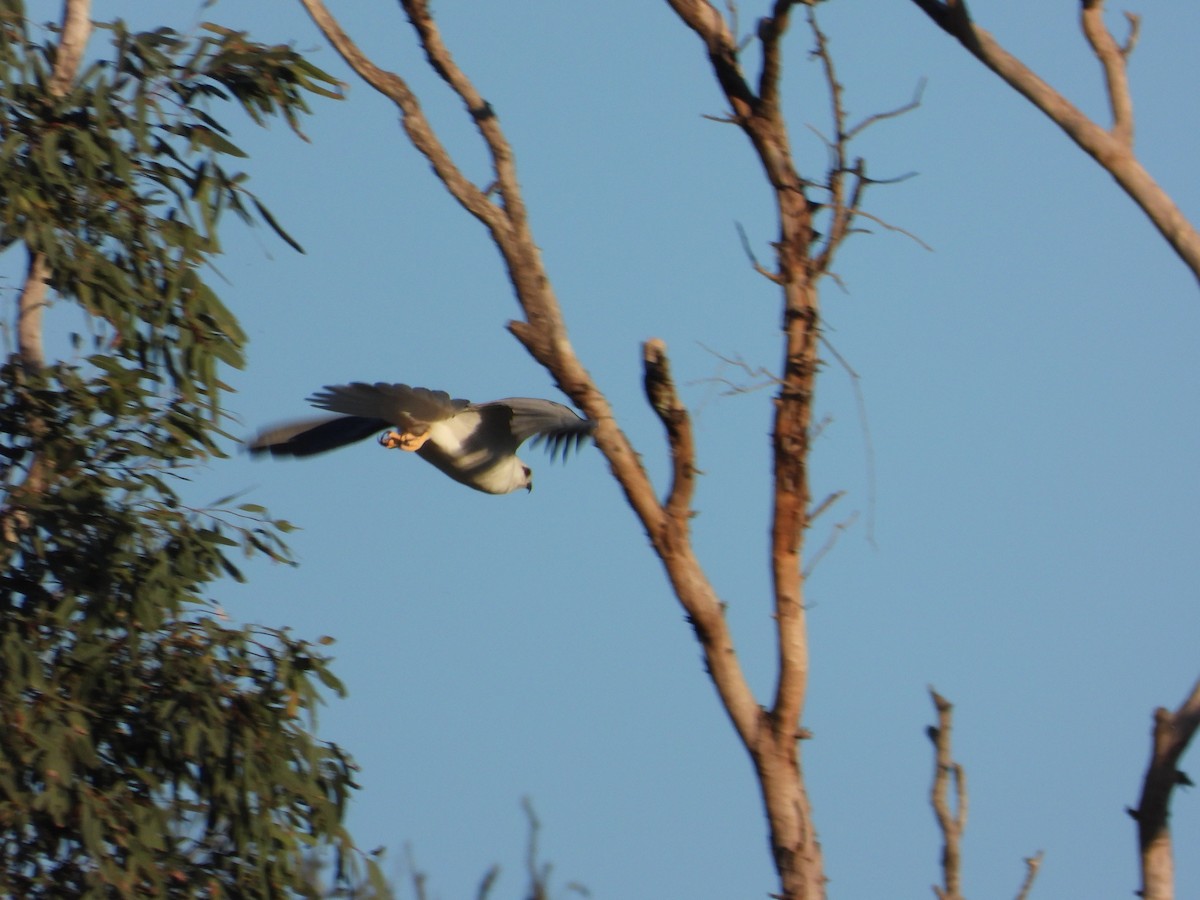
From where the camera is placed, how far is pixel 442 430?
5469 millimetres

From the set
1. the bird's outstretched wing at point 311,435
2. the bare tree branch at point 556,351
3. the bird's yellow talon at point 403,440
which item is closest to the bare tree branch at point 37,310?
the bird's outstretched wing at point 311,435

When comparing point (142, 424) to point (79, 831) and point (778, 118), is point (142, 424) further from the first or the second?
point (778, 118)

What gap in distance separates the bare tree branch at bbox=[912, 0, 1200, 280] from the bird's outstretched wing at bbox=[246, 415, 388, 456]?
2319mm

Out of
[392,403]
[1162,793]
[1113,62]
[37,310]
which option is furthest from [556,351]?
[37,310]

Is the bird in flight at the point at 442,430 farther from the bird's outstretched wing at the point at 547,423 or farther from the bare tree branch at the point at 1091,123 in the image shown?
the bare tree branch at the point at 1091,123

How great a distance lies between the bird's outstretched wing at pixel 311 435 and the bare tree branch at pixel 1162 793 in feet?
→ 9.71

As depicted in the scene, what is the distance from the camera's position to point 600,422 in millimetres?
4176

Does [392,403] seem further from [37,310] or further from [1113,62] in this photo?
[1113,62]

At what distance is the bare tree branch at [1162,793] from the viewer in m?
3.09

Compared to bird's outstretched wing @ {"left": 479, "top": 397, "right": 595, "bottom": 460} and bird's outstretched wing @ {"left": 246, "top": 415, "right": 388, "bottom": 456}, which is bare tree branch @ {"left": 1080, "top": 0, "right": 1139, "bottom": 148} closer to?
bird's outstretched wing @ {"left": 479, "top": 397, "right": 595, "bottom": 460}

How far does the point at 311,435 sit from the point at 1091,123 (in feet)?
9.08

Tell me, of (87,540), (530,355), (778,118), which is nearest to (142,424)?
(87,540)

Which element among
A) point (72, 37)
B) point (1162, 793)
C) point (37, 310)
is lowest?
point (1162, 793)

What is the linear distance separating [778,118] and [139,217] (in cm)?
220
